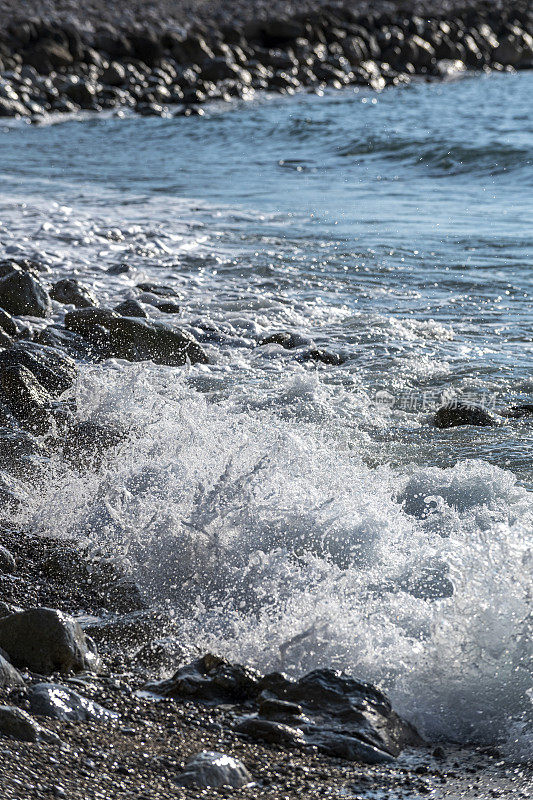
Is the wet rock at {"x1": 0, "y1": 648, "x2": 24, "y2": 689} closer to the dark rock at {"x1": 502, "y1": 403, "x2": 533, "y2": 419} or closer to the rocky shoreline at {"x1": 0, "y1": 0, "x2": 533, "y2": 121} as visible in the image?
the dark rock at {"x1": 502, "y1": 403, "x2": 533, "y2": 419}

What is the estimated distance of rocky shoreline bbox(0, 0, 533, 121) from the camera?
62.5 ft

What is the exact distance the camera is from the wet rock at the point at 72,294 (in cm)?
643

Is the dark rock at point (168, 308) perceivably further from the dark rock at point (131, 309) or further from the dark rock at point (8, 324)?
the dark rock at point (8, 324)

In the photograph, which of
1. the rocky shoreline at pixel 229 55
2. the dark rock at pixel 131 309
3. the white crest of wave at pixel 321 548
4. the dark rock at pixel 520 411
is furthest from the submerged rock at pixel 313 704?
the rocky shoreline at pixel 229 55

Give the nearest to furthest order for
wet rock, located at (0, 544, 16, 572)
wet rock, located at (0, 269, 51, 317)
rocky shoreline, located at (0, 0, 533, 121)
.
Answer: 1. wet rock, located at (0, 544, 16, 572)
2. wet rock, located at (0, 269, 51, 317)
3. rocky shoreline, located at (0, 0, 533, 121)

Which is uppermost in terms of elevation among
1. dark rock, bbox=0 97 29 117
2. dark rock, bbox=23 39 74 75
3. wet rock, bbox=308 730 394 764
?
dark rock, bbox=23 39 74 75

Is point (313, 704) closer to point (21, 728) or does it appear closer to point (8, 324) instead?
point (21, 728)

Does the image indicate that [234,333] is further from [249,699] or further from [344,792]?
[344,792]

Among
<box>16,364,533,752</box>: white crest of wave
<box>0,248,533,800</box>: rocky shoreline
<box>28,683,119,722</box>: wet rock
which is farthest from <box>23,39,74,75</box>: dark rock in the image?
<box>28,683,119,722</box>: wet rock

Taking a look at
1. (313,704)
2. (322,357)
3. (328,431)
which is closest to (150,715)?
(313,704)

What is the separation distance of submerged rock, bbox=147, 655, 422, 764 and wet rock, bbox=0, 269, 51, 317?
3.75m

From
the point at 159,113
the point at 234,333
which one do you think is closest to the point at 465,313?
the point at 234,333

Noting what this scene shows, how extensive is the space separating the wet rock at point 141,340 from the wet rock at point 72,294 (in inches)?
19.6

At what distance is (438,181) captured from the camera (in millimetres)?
11344
